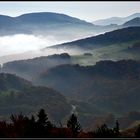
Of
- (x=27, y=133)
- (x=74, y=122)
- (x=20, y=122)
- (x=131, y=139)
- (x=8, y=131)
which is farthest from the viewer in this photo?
(x=74, y=122)

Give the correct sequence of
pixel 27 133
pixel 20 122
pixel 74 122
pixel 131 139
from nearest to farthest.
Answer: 1. pixel 131 139
2. pixel 27 133
3. pixel 20 122
4. pixel 74 122

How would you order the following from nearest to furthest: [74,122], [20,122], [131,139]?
[131,139]
[20,122]
[74,122]

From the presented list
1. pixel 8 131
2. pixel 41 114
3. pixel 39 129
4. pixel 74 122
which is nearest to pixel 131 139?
pixel 39 129

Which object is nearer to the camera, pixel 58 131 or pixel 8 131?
pixel 8 131

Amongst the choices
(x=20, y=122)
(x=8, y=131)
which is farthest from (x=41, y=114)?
(x=8, y=131)

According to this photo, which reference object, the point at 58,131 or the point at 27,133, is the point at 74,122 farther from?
the point at 27,133

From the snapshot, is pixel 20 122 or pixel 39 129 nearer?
pixel 39 129

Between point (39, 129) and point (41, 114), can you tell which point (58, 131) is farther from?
point (39, 129)

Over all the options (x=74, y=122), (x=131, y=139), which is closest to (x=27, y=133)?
(x=131, y=139)
